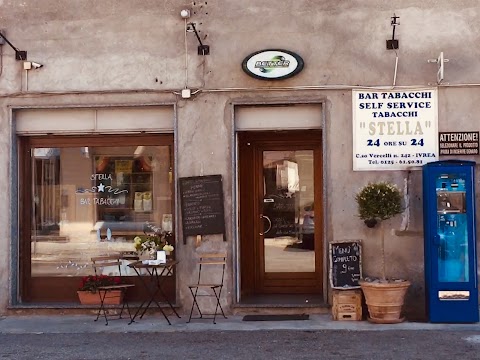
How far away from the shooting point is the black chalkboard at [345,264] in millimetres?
9164

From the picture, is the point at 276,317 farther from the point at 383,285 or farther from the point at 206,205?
the point at 206,205

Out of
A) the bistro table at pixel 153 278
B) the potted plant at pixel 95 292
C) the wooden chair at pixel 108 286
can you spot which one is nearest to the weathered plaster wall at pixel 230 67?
the bistro table at pixel 153 278

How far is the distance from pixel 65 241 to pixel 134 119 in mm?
2122

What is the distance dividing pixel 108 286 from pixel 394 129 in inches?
177

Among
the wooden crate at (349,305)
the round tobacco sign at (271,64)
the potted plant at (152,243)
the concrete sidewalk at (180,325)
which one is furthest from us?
the potted plant at (152,243)

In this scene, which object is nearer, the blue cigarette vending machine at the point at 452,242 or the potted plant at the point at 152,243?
the blue cigarette vending machine at the point at 452,242

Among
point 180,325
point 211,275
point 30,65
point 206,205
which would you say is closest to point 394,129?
point 206,205

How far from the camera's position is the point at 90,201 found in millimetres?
10305

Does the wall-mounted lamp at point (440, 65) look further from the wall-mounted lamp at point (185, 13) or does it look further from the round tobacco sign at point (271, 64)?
Result: the wall-mounted lamp at point (185, 13)

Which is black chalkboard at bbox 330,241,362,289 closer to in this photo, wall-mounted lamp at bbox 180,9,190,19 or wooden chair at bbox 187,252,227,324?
wooden chair at bbox 187,252,227,324

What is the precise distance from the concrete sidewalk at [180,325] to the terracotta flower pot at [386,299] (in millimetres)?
101

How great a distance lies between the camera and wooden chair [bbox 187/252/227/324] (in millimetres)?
9469

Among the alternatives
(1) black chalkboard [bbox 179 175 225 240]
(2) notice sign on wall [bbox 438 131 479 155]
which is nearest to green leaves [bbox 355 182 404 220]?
(2) notice sign on wall [bbox 438 131 479 155]

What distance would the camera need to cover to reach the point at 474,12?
934cm
